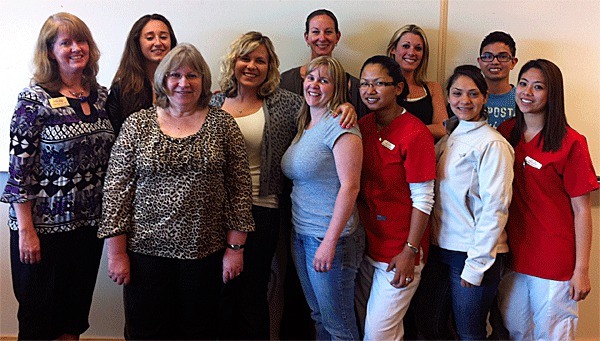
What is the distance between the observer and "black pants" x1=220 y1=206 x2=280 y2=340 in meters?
1.93

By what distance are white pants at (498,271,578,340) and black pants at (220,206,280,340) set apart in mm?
1054

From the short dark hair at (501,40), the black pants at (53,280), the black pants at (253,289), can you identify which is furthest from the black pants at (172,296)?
the short dark hair at (501,40)

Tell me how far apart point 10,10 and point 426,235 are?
2529 mm

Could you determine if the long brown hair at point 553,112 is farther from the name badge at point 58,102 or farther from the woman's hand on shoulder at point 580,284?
the name badge at point 58,102

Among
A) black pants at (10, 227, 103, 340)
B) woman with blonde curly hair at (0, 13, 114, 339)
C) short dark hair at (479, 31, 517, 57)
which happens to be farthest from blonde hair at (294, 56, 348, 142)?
black pants at (10, 227, 103, 340)

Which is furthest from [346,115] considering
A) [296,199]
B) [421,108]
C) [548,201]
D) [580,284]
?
[580,284]

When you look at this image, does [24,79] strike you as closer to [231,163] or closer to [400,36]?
[231,163]

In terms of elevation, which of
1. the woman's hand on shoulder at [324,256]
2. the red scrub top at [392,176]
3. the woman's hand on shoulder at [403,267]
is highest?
the red scrub top at [392,176]

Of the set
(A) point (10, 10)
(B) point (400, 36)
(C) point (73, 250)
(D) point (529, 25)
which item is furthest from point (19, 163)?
(D) point (529, 25)

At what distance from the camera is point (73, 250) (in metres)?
1.90

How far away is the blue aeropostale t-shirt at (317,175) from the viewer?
5.66 feet

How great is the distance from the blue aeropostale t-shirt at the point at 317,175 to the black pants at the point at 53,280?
36.2 inches

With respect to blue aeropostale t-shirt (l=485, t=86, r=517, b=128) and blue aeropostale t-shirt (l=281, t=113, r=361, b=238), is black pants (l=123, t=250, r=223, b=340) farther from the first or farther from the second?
blue aeropostale t-shirt (l=485, t=86, r=517, b=128)

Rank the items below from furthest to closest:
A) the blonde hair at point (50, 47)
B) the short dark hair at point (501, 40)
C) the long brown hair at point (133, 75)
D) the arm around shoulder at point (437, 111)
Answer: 1. the short dark hair at point (501, 40)
2. the arm around shoulder at point (437, 111)
3. the long brown hair at point (133, 75)
4. the blonde hair at point (50, 47)
